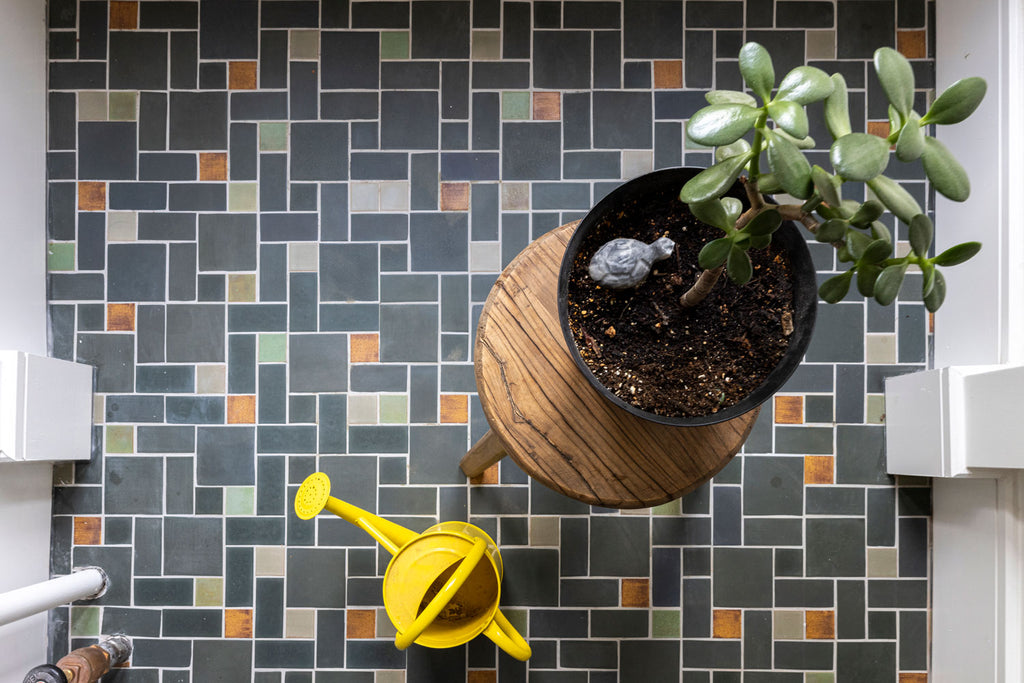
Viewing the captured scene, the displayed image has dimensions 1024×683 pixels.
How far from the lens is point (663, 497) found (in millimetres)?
1217

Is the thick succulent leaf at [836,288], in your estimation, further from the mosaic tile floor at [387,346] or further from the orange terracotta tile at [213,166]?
the orange terracotta tile at [213,166]

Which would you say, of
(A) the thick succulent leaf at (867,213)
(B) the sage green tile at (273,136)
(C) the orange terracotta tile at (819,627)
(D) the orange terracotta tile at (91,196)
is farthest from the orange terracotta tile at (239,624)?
(A) the thick succulent leaf at (867,213)

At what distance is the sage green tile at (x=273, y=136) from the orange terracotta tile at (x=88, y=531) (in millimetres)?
1188

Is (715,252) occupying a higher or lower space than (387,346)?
higher

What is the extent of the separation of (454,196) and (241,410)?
879 millimetres

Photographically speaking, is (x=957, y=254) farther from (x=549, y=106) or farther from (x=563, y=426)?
(x=549, y=106)

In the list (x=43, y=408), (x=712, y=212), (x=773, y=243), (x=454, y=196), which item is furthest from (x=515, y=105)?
(x=43, y=408)

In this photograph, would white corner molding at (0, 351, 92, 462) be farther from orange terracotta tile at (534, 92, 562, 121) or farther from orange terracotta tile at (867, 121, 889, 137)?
orange terracotta tile at (867, 121, 889, 137)

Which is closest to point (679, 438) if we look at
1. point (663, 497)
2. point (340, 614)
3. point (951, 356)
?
point (663, 497)

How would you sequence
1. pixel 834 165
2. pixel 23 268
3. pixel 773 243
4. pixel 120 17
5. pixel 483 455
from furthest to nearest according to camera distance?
pixel 120 17
pixel 23 268
pixel 483 455
pixel 773 243
pixel 834 165

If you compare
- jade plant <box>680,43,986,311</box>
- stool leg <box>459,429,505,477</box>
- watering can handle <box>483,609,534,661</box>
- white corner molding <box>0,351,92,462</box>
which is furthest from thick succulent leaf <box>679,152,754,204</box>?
white corner molding <box>0,351,92,462</box>

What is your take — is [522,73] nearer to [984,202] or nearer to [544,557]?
[984,202]

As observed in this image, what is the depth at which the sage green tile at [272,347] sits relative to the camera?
Result: 6.08ft

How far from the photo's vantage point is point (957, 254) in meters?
0.86
